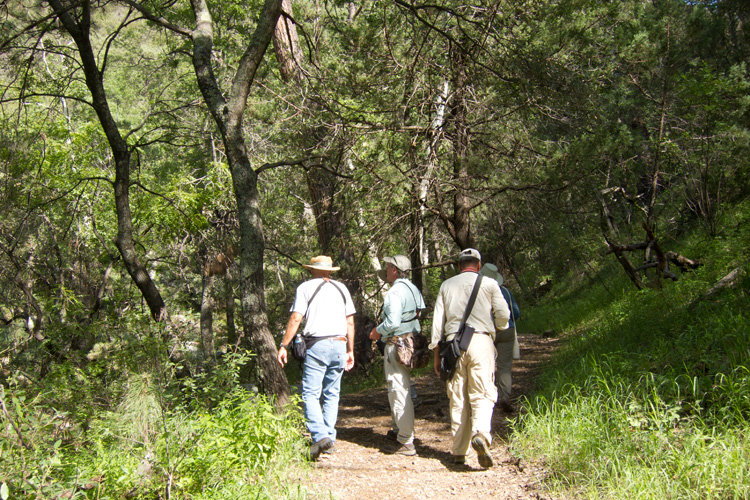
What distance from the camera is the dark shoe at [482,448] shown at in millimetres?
4422

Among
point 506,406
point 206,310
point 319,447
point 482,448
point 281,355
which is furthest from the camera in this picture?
point 206,310

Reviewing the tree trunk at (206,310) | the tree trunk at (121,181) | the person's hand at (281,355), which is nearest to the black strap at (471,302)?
the person's hand at (281,355)

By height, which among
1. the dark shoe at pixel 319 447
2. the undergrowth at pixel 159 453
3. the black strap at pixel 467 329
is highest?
the black strap at pixel 467 329

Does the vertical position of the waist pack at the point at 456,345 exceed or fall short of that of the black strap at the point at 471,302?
it falls short

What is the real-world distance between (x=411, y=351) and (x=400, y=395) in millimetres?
419

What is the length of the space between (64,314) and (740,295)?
10378mm

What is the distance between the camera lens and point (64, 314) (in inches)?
400

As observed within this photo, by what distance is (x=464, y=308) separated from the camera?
4867mm

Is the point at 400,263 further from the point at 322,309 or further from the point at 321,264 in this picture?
the point at 322,309

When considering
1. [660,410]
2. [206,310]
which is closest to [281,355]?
[660,410]

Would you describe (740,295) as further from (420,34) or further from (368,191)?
(420,34)

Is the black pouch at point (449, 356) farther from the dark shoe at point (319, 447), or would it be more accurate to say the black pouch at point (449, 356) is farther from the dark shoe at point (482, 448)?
the dark shoe at point (319, 447)

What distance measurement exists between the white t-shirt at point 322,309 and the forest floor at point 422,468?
1154 millimetres

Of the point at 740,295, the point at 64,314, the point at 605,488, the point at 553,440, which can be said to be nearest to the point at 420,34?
the point at 740,295
